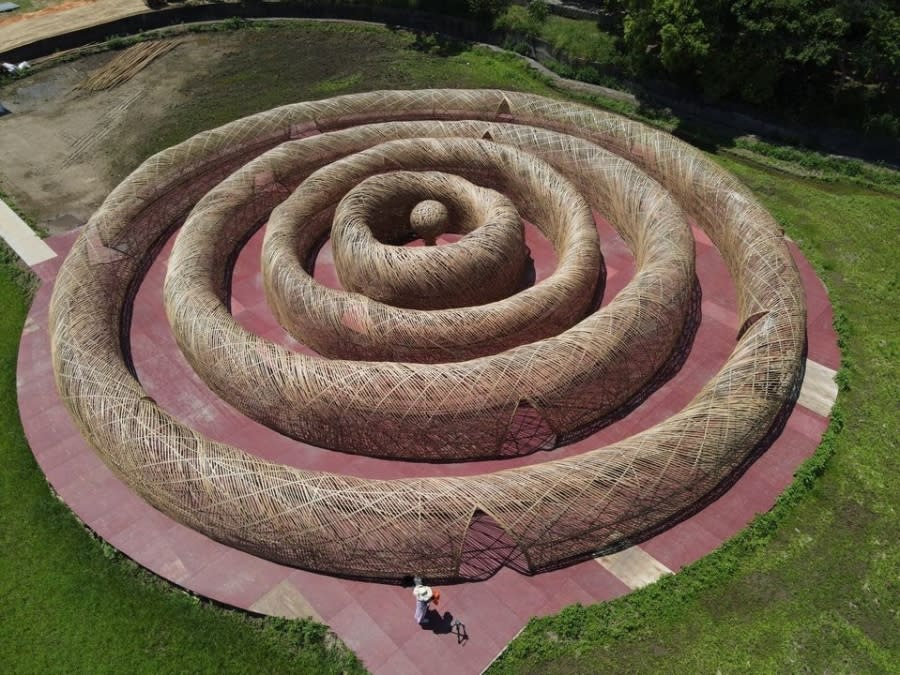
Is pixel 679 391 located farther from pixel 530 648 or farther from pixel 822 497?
pixel 530 648

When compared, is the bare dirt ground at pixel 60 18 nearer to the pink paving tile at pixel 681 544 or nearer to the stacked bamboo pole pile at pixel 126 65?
the stacked bamboo pole pile at pixel 126 65

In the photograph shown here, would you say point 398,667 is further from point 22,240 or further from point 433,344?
point 22,240

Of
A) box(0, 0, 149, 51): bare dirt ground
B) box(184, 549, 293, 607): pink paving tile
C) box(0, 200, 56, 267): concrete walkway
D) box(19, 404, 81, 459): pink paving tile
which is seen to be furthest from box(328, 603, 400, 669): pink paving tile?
box(0, 0, 149, 51): bare dirt ground

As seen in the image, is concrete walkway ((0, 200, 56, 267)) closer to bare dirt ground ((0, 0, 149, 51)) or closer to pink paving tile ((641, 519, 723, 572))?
bare dirt ground ((0, 0, 149, 51))

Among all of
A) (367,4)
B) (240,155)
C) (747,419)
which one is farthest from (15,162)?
(747,419)

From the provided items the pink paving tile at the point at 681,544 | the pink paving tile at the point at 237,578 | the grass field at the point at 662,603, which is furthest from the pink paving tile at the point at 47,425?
the pink paving tile at the point at 681,544

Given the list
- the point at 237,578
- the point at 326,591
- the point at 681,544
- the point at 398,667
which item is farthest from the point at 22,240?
the point at 681,544
